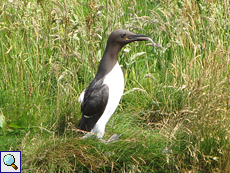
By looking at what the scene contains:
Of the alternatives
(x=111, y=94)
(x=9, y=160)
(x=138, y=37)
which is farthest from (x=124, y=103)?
(x=9, y=160)

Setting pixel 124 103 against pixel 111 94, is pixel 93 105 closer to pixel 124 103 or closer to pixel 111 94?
pixel 111 94

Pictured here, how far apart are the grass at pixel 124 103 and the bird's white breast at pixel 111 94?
0.60ft

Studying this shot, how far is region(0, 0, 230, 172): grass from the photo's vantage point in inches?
126

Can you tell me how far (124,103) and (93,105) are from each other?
0.86m

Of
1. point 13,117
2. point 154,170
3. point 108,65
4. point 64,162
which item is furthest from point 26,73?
point 154,170

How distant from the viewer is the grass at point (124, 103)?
319 centimetres

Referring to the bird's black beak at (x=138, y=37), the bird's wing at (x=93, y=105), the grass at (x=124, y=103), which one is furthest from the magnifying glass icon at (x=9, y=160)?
the bird's black beak at (x=138, y=37)

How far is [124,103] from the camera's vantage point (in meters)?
4.61

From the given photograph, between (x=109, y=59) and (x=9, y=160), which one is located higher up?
(x=109, y=59)

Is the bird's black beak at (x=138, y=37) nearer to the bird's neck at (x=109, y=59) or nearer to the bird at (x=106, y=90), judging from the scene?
the bird at (x=106, y=90)

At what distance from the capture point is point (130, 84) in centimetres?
471

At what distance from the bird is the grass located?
0.18m

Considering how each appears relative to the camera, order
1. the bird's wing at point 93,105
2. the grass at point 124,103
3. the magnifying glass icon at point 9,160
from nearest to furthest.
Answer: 1. the grass at point 124,103
2. the magnifying glass icon at point 9,160
3. the bird's wing at point 93,105

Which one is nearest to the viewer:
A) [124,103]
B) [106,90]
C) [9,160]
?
[9,160]
